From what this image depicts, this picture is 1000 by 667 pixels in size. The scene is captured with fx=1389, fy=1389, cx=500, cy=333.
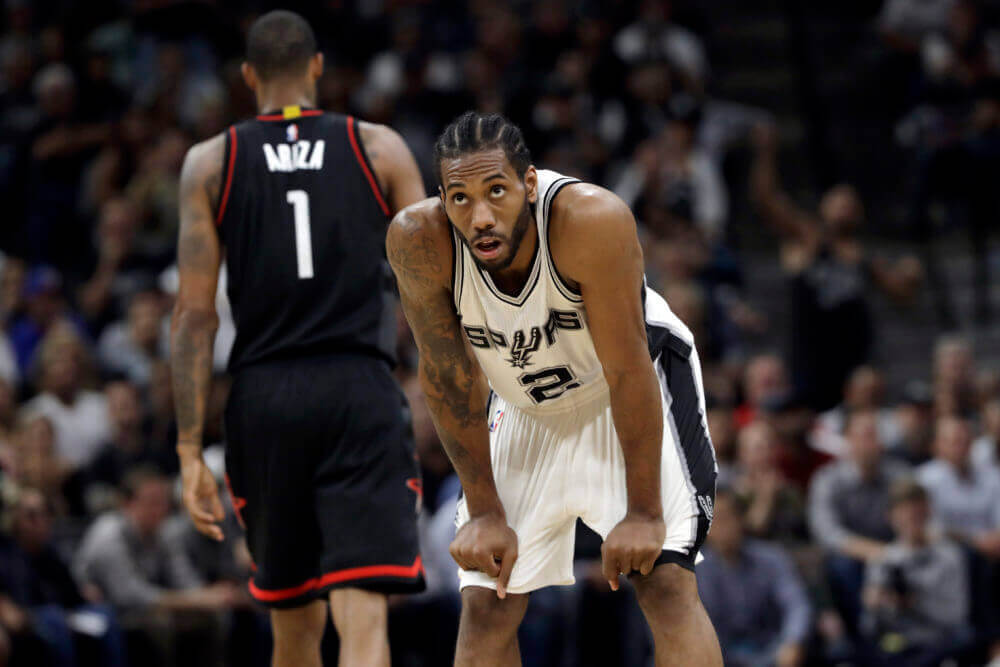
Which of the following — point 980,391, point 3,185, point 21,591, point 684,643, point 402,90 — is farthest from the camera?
point 402,90

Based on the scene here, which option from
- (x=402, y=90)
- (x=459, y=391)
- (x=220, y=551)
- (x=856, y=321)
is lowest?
(x=220, y=551)

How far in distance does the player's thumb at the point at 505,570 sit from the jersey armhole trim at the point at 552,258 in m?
0.83

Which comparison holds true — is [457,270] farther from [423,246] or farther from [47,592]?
[47,592]

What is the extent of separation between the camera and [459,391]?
438 cm

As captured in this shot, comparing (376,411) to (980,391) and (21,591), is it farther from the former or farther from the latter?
(980,391)

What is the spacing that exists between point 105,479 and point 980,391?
654 cm

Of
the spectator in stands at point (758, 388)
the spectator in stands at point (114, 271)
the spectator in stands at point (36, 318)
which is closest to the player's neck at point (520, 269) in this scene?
the spectator in stands at point (758, 388)

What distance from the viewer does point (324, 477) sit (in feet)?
16.3

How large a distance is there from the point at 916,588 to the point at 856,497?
0.84 metres

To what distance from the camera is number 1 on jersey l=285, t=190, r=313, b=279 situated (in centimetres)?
508

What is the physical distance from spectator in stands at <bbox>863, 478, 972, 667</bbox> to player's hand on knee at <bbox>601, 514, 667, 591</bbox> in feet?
16.6

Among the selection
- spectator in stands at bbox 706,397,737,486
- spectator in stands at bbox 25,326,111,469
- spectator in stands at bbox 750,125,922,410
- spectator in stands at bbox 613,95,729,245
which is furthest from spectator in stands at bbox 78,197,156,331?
Answer: spectator in stands at bbox 750,125,922,410

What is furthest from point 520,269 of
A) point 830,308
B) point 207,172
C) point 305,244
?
point 830,308

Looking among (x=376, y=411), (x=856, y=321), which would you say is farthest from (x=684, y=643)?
(x=856, y=321)
